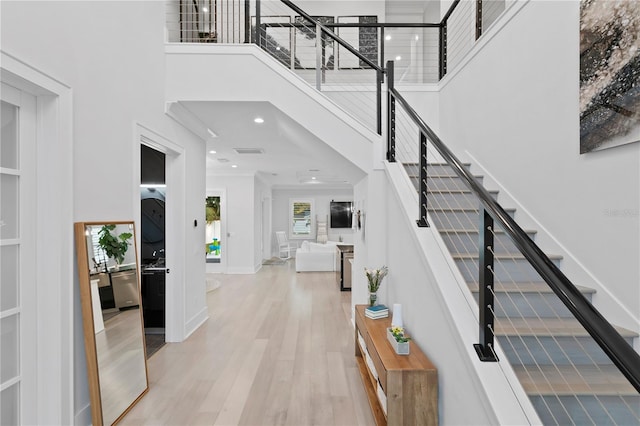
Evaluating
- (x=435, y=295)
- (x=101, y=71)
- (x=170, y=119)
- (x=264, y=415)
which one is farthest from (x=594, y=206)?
(x=170, y=119)

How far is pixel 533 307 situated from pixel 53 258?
303 centimetres

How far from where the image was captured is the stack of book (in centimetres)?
299

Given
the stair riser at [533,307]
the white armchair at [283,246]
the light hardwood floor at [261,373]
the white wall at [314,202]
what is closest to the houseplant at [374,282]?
the light hardwood floor at [261,373]

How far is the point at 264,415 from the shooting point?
2.46m

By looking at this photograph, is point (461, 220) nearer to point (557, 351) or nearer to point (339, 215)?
point (557, 351)

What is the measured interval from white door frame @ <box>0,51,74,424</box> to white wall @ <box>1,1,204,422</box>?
0.07m

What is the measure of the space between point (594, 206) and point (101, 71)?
352cm

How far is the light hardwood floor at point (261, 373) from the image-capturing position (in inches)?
97.0

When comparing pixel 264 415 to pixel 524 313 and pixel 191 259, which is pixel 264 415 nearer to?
pixel 524 313

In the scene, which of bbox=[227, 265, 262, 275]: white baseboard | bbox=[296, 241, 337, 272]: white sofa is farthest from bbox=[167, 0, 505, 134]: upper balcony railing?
bbox=[227, 265, 262, 275]: white baseboard

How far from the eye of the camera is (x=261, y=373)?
3.11m

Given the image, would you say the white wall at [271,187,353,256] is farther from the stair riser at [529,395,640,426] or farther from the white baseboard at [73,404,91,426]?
the stair riser at [529,395,640,426]

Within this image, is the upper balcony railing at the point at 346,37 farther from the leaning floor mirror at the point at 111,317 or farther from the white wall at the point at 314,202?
the white wall at the point at 314,202

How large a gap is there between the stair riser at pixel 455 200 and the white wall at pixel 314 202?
31.8 feet
